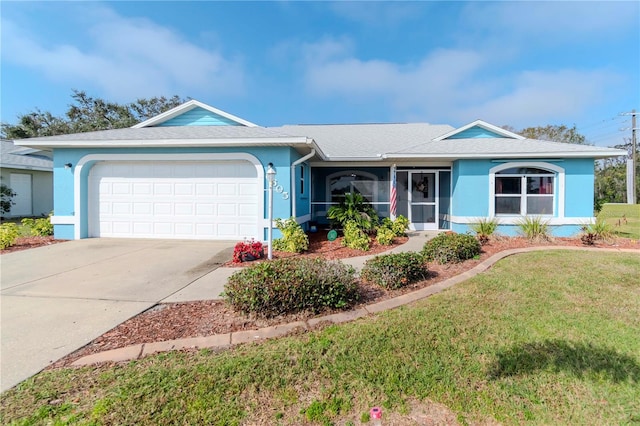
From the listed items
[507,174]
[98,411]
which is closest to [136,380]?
[98,411]

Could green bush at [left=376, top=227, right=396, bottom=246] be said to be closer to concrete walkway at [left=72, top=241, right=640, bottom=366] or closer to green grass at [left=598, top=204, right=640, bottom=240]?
concrete walkway at [left=72, top=241, right=640, bottom=366]

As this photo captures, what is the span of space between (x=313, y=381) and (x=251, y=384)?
0.53 metres

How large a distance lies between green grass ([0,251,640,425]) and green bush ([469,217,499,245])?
4586 millimetres

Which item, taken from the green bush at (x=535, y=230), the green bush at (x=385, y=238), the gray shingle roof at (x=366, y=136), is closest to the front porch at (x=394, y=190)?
the gray shingle roof at (x=366, y=136)

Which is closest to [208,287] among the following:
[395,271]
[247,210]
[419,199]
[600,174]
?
[395,271]

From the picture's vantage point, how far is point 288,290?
382cm

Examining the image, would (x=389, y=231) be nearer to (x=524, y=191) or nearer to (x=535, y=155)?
(x=524, y=191)

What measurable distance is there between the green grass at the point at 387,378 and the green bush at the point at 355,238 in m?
4.40

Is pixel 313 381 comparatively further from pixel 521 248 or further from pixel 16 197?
pixel 16 197

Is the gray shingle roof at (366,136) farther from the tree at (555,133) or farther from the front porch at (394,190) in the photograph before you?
the tree at (555,133)

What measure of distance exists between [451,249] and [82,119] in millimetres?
38690

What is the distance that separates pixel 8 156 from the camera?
1590 cm

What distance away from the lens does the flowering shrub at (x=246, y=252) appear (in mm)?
6852

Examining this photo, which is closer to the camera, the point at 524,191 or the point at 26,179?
the point at 524,191
